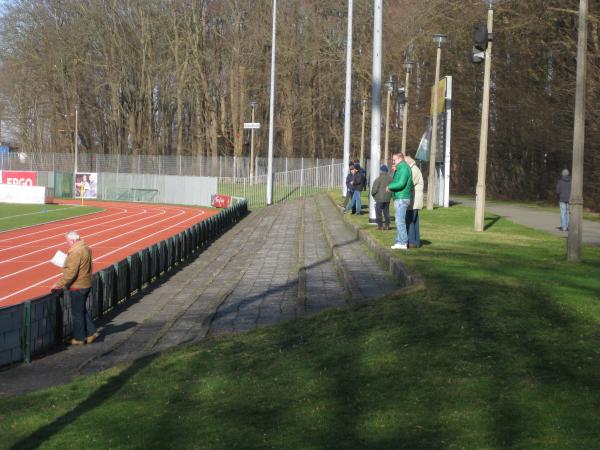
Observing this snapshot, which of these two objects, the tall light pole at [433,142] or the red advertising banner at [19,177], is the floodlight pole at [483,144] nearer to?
the tall light pole at [433,142]

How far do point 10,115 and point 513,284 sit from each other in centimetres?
7985

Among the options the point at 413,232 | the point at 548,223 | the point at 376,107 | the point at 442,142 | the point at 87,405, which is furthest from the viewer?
the point at 442,142

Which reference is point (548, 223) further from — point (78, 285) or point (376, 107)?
point (78, 285)

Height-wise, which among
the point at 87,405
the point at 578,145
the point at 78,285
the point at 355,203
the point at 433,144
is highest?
the point at 433,144

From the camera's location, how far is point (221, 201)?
56.5m

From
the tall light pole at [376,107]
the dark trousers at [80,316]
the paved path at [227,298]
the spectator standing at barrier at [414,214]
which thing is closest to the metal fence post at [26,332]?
the paved path at [227,298]

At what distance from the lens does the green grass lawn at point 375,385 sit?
22.4ft

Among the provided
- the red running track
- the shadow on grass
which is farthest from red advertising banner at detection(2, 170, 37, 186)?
the shadow on grass

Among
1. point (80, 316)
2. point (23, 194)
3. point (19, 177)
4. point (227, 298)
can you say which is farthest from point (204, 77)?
point (80, 316)

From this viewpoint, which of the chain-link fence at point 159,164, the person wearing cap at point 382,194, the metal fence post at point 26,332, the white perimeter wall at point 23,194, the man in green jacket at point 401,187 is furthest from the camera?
the chain-link fence at point 159,164

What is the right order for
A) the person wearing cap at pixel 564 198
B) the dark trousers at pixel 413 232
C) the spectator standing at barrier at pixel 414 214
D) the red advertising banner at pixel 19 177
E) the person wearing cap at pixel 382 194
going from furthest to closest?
1. the red advertising banner at pixel 19 177
2. the person wearing cap at pixel 564 198
3. the person wearing cap at pixel 382 194
4. the dark trousers at pixel 413 232
5. the spectator standing at barrier at pixel 414 214

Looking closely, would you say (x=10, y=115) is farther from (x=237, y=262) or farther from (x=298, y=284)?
(x=298, y=284)

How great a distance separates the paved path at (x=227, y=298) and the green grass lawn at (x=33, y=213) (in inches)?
673

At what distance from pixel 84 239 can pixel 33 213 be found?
54.5 ft
